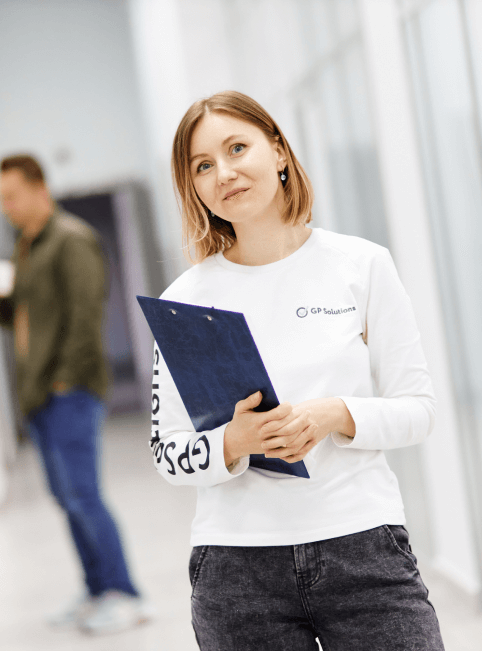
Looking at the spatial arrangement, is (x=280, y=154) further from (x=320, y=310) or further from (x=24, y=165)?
(x=24, y=165)

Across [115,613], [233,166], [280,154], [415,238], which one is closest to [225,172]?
[233,166]

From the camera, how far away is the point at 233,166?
3.50ft

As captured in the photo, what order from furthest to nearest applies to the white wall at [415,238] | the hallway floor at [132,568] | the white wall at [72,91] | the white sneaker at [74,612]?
the white wall at [72,91]
the white sneaker at [74,612]
the hallway floor at [132,568]
the white wall at [415,238]

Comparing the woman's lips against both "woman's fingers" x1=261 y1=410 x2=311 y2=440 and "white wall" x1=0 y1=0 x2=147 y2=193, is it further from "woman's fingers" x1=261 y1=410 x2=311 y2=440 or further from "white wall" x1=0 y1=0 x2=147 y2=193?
"white wall" x1=0 y1=0 x2=147 y2=193

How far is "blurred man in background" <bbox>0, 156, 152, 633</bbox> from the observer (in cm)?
284

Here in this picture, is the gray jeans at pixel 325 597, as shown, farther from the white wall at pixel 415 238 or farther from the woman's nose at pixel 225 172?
the white wall at pixel 415 238

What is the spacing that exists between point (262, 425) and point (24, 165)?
7.18 ft

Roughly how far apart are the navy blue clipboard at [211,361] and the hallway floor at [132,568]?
1726 mm

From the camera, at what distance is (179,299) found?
3.80 feet

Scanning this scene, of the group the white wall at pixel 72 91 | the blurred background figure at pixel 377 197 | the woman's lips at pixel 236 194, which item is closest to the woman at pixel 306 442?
the woman's lips at pixel 236 194

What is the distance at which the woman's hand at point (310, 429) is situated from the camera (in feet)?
3.16

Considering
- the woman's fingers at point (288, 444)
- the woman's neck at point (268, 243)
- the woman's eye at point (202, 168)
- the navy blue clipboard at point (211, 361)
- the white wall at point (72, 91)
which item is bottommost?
the woman's fingers at point (288, 444)

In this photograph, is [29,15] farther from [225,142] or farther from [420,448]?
[225,142]

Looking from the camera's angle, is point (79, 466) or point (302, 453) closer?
point (302, 453)
